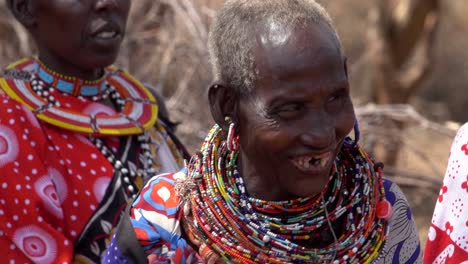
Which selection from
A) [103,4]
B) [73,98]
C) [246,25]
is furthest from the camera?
[73,98]

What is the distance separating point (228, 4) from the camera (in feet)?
7.43

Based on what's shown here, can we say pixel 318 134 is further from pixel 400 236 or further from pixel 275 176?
pixel 400 236

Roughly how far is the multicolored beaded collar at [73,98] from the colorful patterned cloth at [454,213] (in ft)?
4.34

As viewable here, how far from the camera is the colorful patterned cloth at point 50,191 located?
3.04 m

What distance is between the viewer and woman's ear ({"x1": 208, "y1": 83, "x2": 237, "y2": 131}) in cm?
223

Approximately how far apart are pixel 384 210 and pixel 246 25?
0.60 m

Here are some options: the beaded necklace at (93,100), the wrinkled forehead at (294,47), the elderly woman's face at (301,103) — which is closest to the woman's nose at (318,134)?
the elderly woman's face at (301,103)

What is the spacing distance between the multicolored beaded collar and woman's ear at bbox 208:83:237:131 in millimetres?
1120

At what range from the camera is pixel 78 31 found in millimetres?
3277

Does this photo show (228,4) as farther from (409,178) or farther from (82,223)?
(409,178)

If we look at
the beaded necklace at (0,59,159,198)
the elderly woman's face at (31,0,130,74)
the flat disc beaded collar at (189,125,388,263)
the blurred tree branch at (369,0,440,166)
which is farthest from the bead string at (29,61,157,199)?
the blurred tree branch at (369,0,440,166)

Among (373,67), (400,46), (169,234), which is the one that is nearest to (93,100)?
(169,234)

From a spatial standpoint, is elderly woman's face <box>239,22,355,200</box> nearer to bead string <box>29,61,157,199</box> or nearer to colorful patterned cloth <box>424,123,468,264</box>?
colorful patterned cloth <box>424,123,468,264</box>

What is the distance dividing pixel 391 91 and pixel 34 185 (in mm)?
4682
